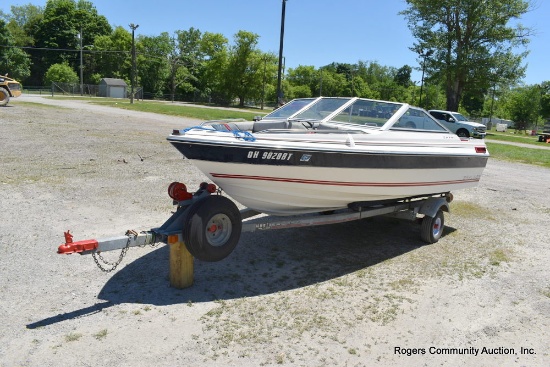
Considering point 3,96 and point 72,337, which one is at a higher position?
point 3,96

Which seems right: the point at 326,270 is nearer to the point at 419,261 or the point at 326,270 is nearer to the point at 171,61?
the point at 419,261

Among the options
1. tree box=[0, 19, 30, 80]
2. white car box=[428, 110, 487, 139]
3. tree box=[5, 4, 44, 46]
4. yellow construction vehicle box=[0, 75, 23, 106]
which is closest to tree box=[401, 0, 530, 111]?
white car box=[428, 110, 487, 139]

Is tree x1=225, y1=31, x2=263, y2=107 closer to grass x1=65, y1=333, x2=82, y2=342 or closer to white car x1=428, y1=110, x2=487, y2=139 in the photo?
white car x1=428, y1=110, x2=487, y2=139

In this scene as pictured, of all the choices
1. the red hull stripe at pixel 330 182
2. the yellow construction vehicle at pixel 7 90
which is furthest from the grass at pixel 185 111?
the red hull stripe at pixel 330 182

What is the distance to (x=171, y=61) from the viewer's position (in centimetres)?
7319

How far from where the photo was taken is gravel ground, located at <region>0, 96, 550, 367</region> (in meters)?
3.41

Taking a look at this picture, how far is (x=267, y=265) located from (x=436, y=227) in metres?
2.66

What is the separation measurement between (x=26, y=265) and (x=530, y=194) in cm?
988

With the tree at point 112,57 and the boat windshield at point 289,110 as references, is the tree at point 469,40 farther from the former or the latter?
the tree at point 112,57

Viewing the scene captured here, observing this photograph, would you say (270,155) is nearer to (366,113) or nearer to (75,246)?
(75,246)

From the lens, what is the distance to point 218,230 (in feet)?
14.6

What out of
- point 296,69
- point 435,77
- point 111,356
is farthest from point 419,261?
point 296,69

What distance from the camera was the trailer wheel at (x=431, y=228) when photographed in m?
6.13

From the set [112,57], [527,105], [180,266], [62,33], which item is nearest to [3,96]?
[180,266]
